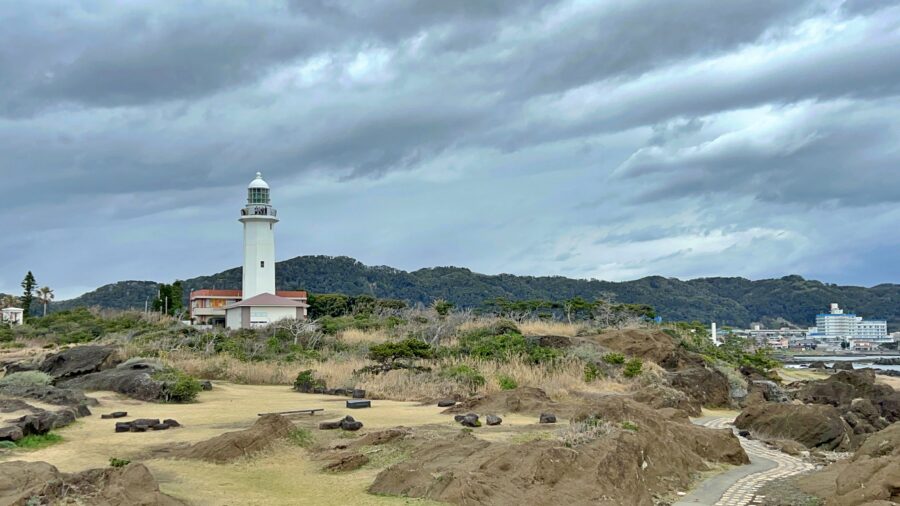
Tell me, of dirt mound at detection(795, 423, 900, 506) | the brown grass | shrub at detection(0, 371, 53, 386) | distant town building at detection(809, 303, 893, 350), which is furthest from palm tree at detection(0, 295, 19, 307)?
distant town building at detection(809, 303, 893, 350)

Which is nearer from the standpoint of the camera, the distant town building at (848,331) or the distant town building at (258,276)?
the distant town building at (258,276)

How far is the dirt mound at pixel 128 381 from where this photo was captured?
70.1 ft

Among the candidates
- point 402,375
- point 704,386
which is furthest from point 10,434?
point 704,386

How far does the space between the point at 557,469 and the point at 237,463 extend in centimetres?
487

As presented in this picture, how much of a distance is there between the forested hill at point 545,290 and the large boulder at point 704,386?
7756 centimetres

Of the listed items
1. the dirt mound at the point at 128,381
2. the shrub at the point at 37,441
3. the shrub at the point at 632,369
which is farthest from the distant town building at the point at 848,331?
the shrub at the point at 37,441

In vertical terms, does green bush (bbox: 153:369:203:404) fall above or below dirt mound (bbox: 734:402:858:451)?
above

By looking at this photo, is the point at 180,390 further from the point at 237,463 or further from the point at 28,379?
the point at 237,463

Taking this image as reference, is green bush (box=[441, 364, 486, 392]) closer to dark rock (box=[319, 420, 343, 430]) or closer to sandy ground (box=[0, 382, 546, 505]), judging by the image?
sandy ground (box=[0, 382, 546, 505])

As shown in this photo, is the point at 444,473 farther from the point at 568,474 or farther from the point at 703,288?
the point at 703,288

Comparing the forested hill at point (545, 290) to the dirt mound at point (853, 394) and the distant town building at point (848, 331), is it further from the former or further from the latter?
the dirt mound at point (853, 394)

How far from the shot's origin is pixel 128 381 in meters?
22.1

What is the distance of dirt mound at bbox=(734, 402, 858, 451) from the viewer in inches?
696

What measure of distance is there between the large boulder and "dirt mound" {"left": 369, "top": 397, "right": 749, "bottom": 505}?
1232 cm
